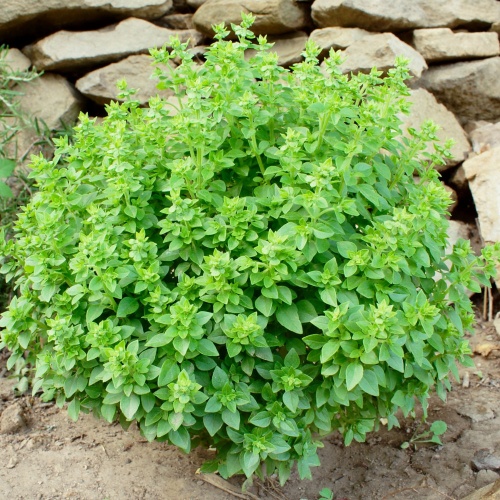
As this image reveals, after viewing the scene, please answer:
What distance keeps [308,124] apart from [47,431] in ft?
6.49

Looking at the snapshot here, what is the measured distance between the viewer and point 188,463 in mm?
3104

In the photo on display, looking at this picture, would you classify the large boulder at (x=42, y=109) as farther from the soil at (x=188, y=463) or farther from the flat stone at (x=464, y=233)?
the flat stone at (x=464, y=233)

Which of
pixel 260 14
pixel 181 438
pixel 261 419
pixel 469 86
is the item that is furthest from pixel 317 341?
pixel 469 86

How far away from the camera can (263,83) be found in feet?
9.66

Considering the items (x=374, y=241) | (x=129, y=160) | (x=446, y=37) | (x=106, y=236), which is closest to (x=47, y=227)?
(x=106, y=236)

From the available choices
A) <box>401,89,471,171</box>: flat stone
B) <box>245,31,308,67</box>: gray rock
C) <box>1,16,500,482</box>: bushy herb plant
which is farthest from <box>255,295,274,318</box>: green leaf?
<box>245,31,308,67</box>: gray rock

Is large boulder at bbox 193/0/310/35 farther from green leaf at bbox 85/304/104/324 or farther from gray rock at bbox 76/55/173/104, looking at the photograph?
green leaf at bbox 85/304/104/324

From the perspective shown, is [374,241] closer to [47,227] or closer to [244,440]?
[244,440]

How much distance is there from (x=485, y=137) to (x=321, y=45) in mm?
1354

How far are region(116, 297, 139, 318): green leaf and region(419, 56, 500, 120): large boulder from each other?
3332 millimetres

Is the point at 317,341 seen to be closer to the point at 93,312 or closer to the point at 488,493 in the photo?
the point at 93,312

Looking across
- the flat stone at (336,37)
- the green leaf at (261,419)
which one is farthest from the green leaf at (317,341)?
the flat stone at (336,37)

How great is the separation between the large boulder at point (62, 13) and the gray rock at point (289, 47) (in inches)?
35.8

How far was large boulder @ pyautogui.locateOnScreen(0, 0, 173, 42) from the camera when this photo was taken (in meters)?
4.68
